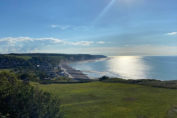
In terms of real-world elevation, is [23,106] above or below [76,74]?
above

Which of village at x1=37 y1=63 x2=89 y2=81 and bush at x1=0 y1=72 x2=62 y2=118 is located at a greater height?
bush at x1=0 y1=72 x2=62 y2=118

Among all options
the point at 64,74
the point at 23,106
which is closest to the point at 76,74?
the point at 64,74

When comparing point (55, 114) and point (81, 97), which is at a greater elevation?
point (55, 114)

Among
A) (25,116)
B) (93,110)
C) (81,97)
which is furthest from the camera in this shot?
(81,97)

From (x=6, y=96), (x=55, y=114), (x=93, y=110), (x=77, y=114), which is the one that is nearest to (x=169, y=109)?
(x=93, y=110)

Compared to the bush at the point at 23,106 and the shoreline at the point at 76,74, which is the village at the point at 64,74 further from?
the bush at the point at 23,106

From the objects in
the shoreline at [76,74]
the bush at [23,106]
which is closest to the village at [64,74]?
the shoreline at [76,74]

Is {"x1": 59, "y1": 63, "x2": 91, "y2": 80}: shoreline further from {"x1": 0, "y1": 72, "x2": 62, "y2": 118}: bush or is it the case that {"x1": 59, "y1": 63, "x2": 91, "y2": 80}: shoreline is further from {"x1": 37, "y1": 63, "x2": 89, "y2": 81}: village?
{"x1": 0, "y1": 72, "x2": 62, "y2": 118}: bush

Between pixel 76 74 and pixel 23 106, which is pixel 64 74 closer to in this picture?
pixel 76 74

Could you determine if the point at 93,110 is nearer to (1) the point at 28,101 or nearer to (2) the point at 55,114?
(2) the point at 55,114

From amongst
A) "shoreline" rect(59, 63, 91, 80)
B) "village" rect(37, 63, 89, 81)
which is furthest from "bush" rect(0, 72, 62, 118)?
"shoreline" rect(59, 63, 91, 80)

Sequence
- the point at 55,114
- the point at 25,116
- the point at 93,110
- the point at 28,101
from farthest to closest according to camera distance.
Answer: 1. the point at 93,110
2. the point at 55,114
3. the point at 28,101
4. the point at 25,116
